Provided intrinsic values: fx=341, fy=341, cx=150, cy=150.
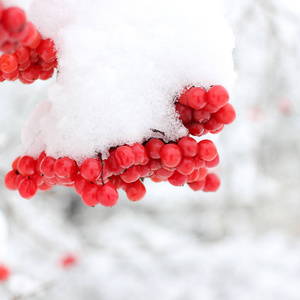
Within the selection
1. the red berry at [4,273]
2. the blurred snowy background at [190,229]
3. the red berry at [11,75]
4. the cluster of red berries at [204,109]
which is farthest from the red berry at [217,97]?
A: the red berry at [4,273]

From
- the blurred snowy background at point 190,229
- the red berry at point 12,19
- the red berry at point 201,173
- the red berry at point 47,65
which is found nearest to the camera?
the red berry at point 12,19

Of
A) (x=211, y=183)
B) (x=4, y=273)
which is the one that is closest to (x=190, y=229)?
(x=4, y=273)

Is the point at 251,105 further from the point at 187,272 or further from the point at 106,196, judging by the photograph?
the point at 106,196

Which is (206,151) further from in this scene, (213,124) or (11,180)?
(11,180)

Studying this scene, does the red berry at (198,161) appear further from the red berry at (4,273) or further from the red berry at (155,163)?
the red berry at (4,273)

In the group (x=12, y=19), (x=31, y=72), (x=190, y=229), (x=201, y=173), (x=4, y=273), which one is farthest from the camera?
(x=190, y=229)

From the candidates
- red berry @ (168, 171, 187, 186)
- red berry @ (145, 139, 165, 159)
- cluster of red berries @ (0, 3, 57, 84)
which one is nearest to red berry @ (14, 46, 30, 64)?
cluster of red berries @ (0, 3, 57, 84)
